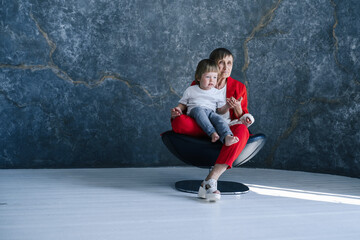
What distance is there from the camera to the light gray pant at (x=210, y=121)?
2311mm

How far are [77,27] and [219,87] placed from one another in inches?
49.8

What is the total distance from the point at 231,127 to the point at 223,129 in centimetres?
13

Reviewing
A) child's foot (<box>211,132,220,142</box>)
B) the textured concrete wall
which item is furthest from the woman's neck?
the textured concrete wall

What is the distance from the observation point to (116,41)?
324 centimetres

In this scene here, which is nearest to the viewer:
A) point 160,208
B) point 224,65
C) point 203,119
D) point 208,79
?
point 160,208

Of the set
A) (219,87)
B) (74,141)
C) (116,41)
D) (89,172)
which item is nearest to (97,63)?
(116,41)

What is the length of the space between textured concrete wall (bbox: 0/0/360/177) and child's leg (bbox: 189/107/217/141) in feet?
3.13

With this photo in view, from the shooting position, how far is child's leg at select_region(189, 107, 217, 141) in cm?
232

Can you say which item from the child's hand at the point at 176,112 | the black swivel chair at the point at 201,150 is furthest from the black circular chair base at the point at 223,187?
the child's hand at the point at 176,112

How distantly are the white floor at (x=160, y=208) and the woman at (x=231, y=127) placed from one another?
0.34 ft

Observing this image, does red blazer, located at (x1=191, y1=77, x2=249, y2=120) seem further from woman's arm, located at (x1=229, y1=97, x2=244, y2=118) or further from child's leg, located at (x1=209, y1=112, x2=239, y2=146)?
child's leg, located at (x1=209, y1=112, x2=239, y2=146)

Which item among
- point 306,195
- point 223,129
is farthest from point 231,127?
point 306,195

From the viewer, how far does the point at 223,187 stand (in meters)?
2.53

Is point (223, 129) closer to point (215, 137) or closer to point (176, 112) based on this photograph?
point (215, 137)
